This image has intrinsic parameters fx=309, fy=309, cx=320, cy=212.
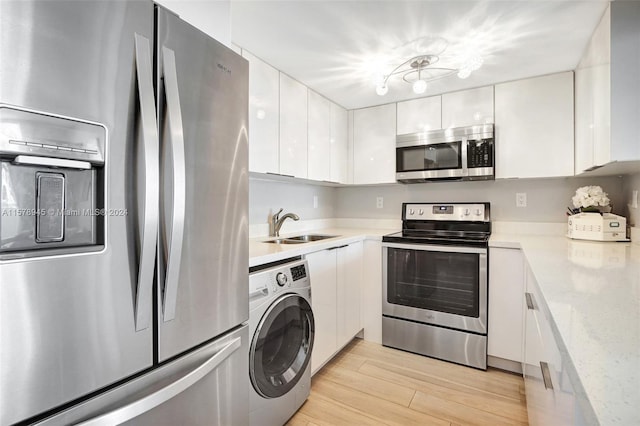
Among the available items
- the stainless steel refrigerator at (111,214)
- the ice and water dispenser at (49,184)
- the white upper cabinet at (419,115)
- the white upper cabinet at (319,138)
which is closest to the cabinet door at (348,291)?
the white upper cabinet at (319,138)

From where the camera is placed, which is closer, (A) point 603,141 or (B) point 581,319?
(B) point 581,319

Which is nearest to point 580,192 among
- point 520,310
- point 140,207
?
point 520,310

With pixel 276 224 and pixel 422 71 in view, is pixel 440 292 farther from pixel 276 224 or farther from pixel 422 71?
pixel 422 71

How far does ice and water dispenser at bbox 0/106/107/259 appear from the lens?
0.63 m

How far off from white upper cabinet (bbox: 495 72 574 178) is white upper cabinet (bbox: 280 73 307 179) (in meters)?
1.55

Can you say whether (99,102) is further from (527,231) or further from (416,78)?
(527,231)

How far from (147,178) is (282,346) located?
46.7 inches

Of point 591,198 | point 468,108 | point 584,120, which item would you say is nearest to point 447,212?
point 468,108

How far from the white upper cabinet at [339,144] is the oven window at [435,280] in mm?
896

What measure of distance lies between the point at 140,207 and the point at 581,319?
1.13 metres

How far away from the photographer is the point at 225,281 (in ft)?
3.71

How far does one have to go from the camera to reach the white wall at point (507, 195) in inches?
97.3

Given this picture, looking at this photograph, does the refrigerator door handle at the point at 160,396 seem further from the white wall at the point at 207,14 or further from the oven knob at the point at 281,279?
the white wall at the point at 207,14

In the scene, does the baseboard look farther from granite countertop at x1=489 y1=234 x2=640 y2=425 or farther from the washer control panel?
the washer control panel
